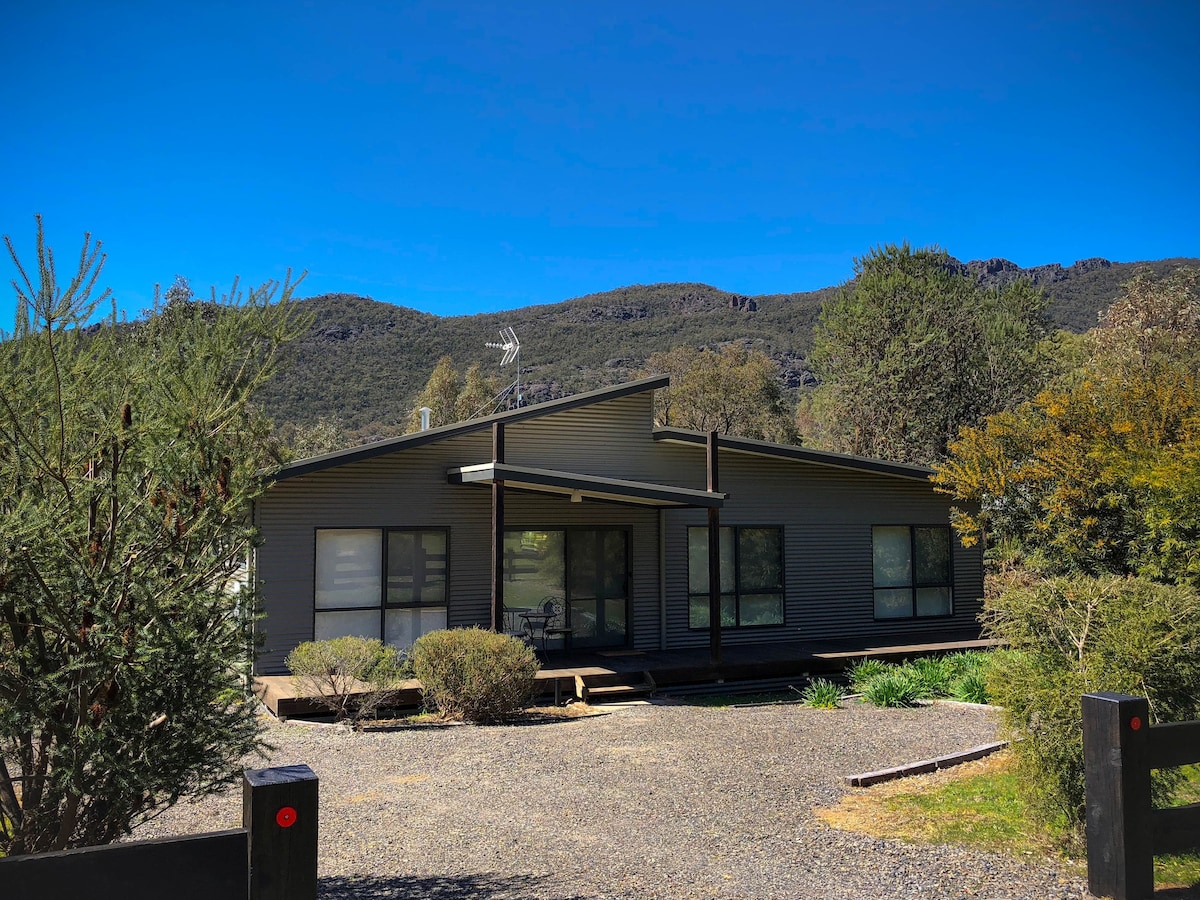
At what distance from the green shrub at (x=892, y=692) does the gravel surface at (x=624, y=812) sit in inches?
27.5

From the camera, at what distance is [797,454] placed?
49.2 ft

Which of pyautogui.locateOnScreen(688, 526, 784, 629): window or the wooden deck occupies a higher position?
pyautogui.locateOnScreen(688, 526, 784, 629): window

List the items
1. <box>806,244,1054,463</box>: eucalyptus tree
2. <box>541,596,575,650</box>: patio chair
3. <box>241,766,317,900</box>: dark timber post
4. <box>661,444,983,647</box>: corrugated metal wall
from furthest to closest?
<box>806,244,1054,463</box>: eucalyptus tree, <box>661,444,983,647</box>: corrugated metal wall, <box>541,596,575,650</box>: patio chair, <box>241,766,317,900</box>: dark timber post

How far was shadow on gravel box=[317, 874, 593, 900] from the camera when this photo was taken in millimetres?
4734

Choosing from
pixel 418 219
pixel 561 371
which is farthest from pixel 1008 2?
pixel 561 371

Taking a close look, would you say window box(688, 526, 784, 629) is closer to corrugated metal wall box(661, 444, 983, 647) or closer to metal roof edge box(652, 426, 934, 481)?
corrugated metal wall box(661, 444, 983, 647)

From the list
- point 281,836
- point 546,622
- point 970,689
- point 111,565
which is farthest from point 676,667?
point 281,836

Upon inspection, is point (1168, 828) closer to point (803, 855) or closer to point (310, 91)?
point (803, 855)

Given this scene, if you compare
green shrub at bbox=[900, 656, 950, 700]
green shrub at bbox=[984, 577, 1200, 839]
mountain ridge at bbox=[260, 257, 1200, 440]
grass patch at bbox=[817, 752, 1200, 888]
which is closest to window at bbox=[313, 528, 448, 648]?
green shrub at bbox=[900, 656, 950, 700]

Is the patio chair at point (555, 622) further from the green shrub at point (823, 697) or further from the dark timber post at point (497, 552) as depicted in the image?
the green shrub at point (823, 697)

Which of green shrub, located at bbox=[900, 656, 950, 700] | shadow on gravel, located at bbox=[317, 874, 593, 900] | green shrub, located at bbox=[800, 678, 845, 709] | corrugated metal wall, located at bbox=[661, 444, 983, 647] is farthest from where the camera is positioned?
corrugated metal wall, located at bbox=[661, 444, 983, 647]

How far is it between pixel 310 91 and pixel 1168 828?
882 inches

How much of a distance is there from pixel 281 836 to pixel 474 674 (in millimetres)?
7488

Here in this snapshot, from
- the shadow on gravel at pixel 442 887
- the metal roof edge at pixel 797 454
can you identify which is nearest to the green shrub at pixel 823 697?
the metal roof edge at pixel 797 454
